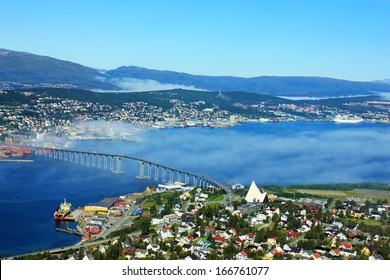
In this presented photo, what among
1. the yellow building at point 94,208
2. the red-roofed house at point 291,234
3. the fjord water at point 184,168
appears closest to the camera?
the red-roofed house at point 291,234

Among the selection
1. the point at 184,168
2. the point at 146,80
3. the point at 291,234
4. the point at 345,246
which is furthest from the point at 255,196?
the point at 146,80

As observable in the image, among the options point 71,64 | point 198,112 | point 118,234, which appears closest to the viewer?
point 118,234

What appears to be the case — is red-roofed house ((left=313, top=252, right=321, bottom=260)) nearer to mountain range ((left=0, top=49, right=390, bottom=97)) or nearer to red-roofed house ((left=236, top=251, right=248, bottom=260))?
red-roofed house ((left=236, top=251, right=248, bottom=260))

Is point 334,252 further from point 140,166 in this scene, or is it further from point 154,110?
point 154,110

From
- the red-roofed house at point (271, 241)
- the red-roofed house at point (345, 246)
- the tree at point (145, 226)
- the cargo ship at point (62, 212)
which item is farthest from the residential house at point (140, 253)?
the cargo ship at point (62, 212)

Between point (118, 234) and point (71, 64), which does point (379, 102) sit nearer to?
point (71, 64)

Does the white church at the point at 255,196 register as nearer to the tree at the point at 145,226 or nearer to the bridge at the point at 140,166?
the bridge at the point at 140,166
